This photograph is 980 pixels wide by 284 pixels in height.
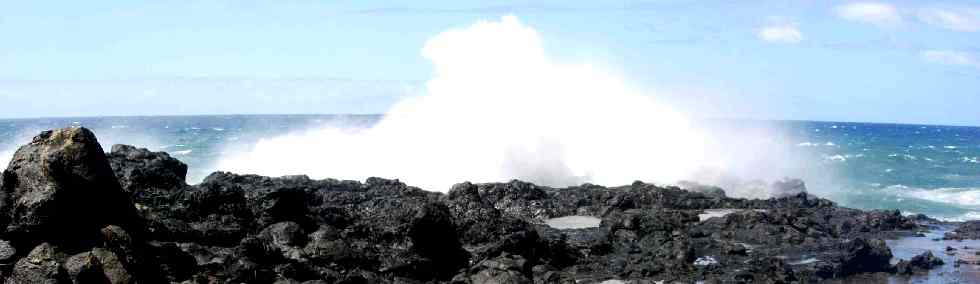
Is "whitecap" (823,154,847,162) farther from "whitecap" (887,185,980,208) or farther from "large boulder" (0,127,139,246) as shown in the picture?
"large boulder" (0,127,139,246)

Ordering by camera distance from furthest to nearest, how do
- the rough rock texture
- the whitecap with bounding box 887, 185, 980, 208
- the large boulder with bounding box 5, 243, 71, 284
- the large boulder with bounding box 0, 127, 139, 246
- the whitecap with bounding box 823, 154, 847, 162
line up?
the whitecap with bounding box 823, 154, 847, 162 → the whitecap with bounding box 887, 185, 980, 208 → the rough rock texture → the large boulder with bounding box 0, 127, 139, 246 → the large boulder with bounding box 5, 243, 71, 284

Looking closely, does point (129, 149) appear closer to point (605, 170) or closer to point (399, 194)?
point (399, 194)

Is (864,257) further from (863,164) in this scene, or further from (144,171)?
(863,164)

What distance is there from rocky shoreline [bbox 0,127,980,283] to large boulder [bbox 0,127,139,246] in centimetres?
1

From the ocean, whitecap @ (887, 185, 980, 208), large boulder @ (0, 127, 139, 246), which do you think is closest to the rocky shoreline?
large boulder @ (0, 127, 139, 246)

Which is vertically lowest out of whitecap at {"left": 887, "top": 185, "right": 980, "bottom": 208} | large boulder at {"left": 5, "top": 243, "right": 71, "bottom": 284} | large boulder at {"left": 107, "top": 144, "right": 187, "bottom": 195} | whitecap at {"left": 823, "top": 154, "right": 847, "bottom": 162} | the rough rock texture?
whitecap at {"left": 887, "top": 185, "right": 980, "bottom": 208}

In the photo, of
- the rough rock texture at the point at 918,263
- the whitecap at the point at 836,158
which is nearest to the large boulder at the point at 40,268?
the rough rock texture at the point at 918,263

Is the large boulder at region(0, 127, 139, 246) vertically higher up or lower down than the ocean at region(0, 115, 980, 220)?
higher up

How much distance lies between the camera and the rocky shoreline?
27.9 feet

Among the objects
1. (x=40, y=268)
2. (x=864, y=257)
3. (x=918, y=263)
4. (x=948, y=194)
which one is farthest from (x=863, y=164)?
(x=40, y=268)

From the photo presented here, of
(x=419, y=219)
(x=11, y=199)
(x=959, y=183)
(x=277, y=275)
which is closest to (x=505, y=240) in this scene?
Answer: (x=419, y=219)

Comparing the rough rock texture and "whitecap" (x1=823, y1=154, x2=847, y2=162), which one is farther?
"whitecap" (x1=823, y1=154, x2=847, y2=162)

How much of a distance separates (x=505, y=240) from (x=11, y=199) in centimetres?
556

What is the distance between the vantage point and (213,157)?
1816 inches
